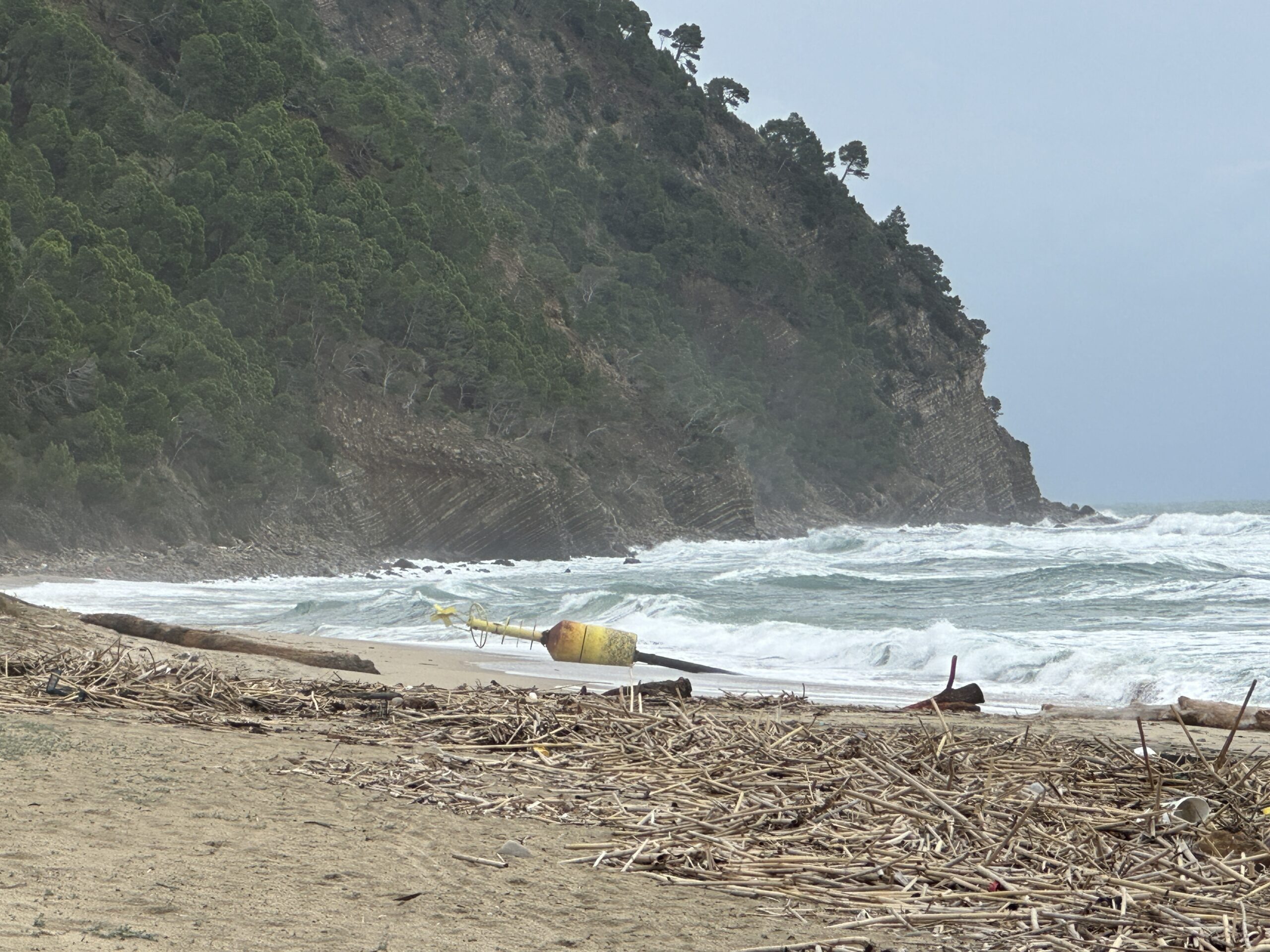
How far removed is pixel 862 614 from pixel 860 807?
1650 cm

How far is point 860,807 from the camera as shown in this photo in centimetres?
392

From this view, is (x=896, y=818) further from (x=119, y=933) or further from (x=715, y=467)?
(x=715, y=467)

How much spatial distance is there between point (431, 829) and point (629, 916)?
108cm

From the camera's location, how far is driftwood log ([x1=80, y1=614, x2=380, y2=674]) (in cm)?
981

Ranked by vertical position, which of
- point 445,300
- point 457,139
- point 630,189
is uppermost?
point 630,189

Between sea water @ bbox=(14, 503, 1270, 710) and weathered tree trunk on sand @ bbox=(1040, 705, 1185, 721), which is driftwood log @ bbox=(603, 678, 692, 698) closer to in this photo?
weathered tree trunk on sand @ bbox=(1040, 705, 1185, 721)

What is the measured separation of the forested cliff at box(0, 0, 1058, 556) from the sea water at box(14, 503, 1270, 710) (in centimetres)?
Answer: 432

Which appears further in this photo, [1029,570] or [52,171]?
[52,171]

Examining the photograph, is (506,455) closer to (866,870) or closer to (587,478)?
(587,478)

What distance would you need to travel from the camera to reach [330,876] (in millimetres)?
3479

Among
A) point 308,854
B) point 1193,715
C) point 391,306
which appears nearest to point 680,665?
point 1193,715

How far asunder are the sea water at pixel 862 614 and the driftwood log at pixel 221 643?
2.81 m

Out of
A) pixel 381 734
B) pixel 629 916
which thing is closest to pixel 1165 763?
pixel 629 916

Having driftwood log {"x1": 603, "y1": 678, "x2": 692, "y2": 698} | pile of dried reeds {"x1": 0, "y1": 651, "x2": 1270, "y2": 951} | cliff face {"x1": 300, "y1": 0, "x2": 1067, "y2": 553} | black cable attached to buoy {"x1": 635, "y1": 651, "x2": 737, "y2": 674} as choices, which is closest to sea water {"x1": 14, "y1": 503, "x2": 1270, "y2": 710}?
black cable attached to buoy {"x1": 635, "y1": 651, "x2": 737, "y2": 674}
